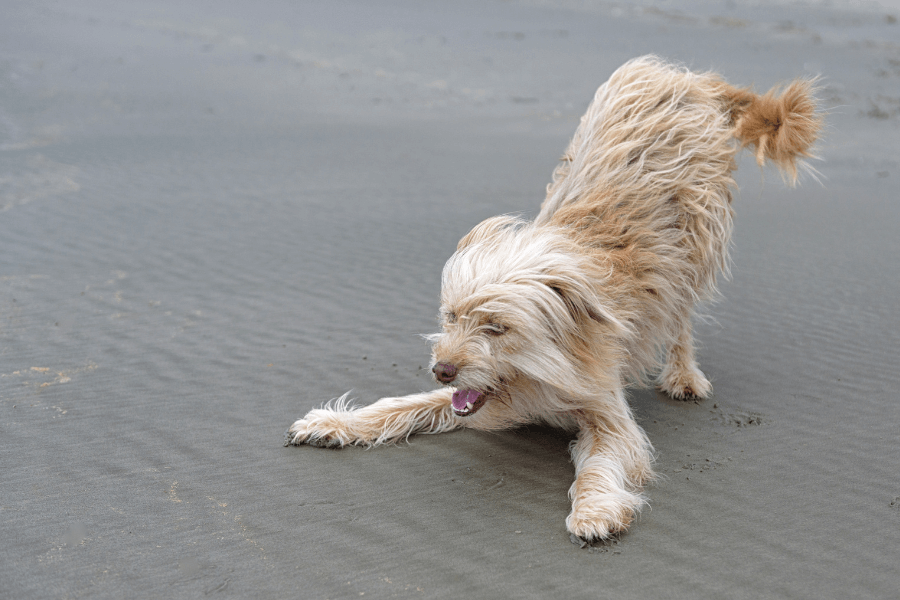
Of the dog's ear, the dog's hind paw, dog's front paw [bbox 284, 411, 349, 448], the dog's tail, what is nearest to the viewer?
the dog's hind paw

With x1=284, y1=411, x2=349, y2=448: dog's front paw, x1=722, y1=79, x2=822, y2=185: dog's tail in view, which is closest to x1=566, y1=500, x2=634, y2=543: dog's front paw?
x1=284, y1=411, x2=349, y2=448: dog's front paw

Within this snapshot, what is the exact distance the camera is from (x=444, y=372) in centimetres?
339

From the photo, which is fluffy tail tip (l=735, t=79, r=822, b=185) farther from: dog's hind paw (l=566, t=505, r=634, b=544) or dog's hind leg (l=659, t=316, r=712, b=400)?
dog's hind paw (l=566, t=505, r=634, b=544)

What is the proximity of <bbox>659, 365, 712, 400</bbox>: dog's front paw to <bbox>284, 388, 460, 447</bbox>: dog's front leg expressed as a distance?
1468 millimetres

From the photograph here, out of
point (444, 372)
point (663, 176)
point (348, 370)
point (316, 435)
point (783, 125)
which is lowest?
point (348, 370)

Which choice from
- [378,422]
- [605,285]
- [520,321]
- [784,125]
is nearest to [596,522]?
[520,321]

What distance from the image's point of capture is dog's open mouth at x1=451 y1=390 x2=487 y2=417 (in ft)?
11.8

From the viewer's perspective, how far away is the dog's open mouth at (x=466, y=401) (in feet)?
11.8

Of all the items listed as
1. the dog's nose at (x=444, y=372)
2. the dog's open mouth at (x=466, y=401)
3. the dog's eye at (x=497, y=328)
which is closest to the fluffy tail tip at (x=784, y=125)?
the dog's eye at (x=497, y=328)

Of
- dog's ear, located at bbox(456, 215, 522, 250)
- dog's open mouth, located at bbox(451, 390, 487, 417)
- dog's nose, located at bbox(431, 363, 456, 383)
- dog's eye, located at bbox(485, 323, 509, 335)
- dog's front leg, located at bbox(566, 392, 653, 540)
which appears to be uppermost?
dog's ear, located at bbox(456, 215, 522, 250)

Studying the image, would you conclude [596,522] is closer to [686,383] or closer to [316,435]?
[316,435]

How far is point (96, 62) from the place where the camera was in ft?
53.1

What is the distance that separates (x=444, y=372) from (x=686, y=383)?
2.05 metres

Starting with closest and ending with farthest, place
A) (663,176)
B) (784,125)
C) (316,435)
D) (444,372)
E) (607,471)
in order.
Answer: (444,372), (607,471), (316,435), (663,176), (784,125)
